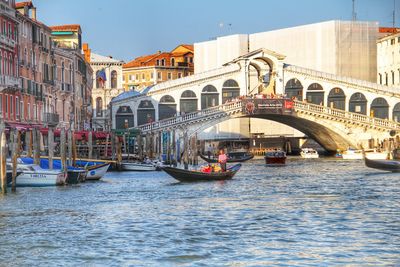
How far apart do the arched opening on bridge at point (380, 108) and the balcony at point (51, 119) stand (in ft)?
64.7

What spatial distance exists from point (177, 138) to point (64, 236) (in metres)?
39.0

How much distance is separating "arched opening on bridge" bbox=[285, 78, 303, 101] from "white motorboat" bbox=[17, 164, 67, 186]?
3215 centimetres

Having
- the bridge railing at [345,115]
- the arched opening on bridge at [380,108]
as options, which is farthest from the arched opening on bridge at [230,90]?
the arched opening on bridge at [380,108]

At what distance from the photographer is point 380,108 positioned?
59594 millimetres

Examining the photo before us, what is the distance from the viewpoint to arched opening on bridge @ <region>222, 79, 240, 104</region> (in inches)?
2383

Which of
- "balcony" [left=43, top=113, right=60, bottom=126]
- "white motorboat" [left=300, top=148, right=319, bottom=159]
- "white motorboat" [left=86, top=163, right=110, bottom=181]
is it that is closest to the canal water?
"white motorboat" [left=86, top=163, right=110, bottom=181]

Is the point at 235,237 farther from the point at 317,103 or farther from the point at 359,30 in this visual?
the point at 359,30

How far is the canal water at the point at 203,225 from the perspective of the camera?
1544cm

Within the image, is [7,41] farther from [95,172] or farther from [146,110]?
[146,110]

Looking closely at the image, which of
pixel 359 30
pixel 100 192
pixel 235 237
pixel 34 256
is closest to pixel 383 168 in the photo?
pixel 100 192

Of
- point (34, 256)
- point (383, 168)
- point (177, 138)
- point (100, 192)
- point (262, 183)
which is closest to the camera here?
point (34, 256)

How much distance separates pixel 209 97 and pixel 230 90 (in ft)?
4.53

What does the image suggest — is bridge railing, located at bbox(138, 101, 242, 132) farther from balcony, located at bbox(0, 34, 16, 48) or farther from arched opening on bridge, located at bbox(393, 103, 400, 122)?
balcony, located at bbox(0, 34, 16, 48)

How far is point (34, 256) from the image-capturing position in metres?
15.7
